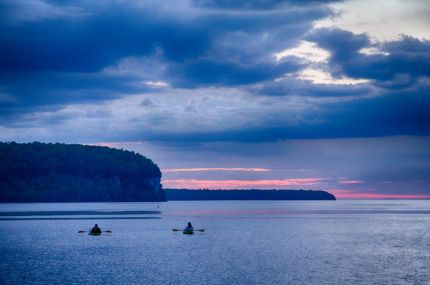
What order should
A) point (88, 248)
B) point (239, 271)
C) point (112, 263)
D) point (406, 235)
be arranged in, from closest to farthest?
1. point (239, 271)
2. point (112, 263)
3. point (88, 248)
4. point (406, 235)

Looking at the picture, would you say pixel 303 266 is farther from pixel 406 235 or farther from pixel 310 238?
pixel 406 235

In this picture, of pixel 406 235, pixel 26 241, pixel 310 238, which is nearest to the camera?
pixel 26 241

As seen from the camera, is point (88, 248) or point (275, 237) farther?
point (275, 237)

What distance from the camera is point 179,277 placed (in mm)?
60031

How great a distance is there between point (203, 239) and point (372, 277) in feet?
164

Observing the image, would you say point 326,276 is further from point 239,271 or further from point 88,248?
point 88,248

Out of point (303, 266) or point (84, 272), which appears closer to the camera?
point (84, 272)

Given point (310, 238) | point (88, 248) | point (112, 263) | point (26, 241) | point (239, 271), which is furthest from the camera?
point (310, 238)

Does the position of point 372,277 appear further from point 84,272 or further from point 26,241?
point 26,241

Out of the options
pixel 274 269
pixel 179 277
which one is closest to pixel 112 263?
pixel 179 277

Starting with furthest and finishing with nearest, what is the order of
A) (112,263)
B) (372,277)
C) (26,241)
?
(26,241)
(112,263)
(372,277)

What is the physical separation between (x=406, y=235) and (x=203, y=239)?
37626mm

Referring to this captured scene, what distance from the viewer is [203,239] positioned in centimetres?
10619

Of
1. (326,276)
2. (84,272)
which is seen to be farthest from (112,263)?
(326,276)
